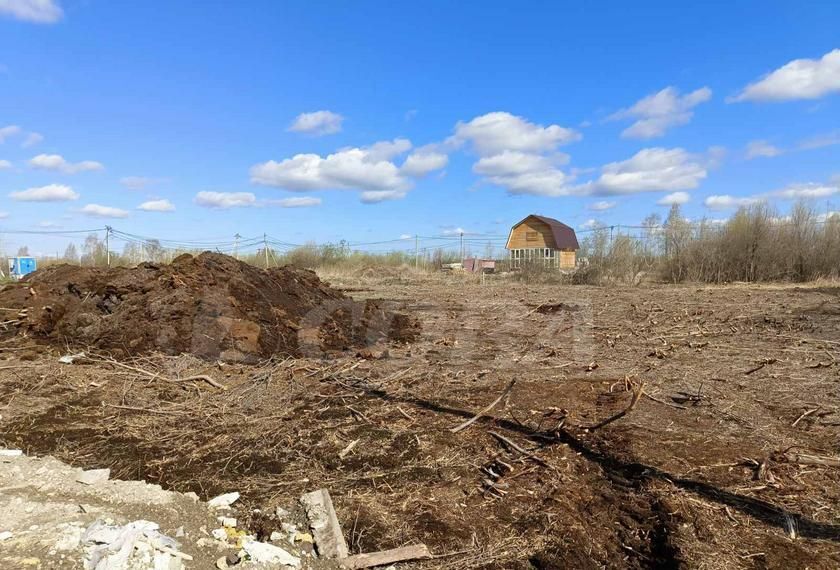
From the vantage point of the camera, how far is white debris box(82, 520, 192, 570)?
7.03 ft

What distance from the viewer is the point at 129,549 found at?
2.20 meters

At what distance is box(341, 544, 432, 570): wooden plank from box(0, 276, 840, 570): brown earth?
2.7 inches

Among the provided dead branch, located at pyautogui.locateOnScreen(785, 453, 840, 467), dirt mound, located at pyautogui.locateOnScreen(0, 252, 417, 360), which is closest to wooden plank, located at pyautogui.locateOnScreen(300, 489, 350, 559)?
dead branch, located at pyautogui.locateOnScreen(785, 453, 840, 467)

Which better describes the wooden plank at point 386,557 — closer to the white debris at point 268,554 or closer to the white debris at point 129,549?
the white debris at point 268,554

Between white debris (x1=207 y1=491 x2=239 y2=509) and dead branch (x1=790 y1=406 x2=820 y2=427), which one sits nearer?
white debris (x1=207 y1=491 x2=239 y2=509)

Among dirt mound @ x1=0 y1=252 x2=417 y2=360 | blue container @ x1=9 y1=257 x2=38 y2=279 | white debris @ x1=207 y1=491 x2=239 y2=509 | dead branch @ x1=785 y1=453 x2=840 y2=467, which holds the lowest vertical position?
white debris @ x1=207 y1=491 x2=239 y2=509

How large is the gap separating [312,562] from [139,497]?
1.20m

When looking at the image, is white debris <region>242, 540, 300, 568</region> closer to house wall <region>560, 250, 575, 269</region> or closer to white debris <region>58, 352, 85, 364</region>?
white debris <region>58, 352, 85, 364</region>

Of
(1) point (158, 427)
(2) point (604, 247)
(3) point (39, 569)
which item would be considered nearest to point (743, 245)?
(2) point (604, 247)

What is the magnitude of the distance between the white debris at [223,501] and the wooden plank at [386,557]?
1.00m

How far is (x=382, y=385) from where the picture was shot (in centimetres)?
601

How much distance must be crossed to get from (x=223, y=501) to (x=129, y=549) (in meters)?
0.95

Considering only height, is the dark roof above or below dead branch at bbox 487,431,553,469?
above

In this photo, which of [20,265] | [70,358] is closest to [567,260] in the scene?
[70,358]
